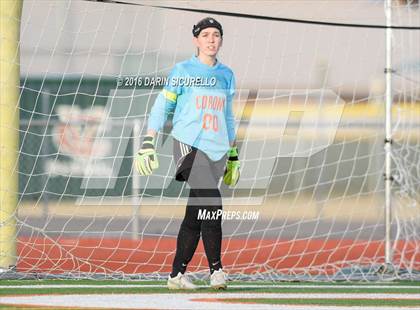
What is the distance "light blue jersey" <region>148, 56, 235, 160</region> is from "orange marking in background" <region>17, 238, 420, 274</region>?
2083 mm

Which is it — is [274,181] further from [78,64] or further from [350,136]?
[78,64]

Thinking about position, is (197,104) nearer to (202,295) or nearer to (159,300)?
(202,295)

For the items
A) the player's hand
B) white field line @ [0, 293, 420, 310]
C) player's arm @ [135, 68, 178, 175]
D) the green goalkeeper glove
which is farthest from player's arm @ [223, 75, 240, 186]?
white field line @ [0, 293, 420, 310]

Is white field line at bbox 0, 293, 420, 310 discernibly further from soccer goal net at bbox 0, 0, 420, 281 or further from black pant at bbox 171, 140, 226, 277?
soccer goal net at bbox 0, 0, 420, 281

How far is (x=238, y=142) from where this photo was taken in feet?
48.6

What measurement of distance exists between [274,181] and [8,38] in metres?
14.0

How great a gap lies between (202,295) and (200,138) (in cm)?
105

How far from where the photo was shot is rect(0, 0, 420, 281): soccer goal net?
994 centimetres

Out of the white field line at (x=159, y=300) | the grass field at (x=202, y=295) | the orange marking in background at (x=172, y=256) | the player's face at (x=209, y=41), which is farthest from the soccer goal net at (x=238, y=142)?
the player's face at (x=209, y=41)

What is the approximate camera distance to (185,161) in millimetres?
7598

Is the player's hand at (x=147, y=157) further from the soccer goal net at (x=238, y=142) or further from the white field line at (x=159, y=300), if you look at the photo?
the soccer goal net at (x=238, y=142)

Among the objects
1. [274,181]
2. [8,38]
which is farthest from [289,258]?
[274,181]

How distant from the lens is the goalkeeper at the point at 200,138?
748cm

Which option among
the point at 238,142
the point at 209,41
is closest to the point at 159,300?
the point at 209,41
